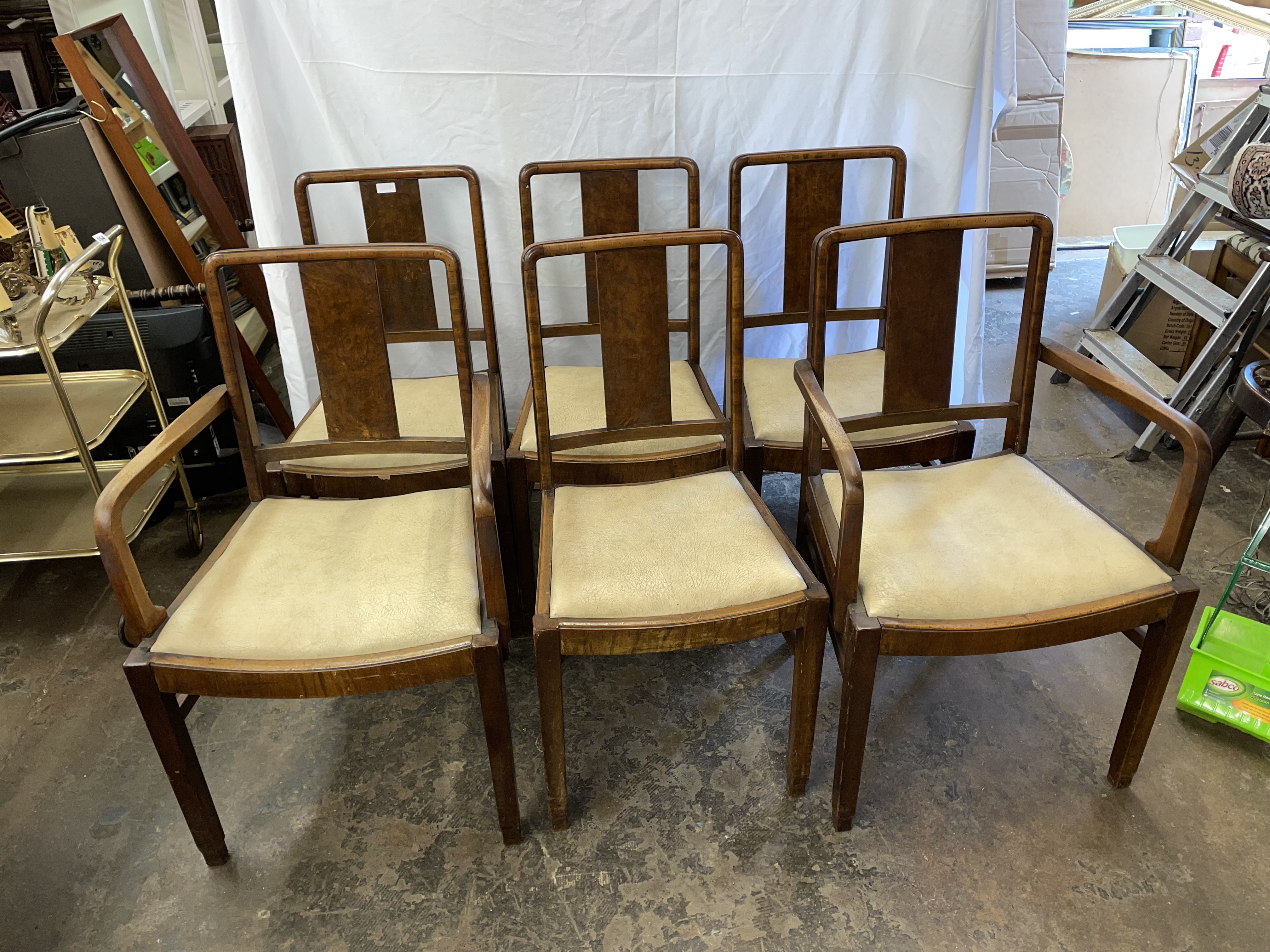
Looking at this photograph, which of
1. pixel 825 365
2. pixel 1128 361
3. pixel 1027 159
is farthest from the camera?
pixel 1027 159

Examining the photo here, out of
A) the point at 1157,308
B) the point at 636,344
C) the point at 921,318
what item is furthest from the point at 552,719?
the point at 1157,308

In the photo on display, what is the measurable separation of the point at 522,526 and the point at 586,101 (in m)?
1.04

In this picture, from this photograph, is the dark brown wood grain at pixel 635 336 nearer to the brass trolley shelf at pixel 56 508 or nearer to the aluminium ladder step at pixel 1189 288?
the brass trolley shelf at pixel 56 508

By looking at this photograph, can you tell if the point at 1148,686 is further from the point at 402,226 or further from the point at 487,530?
the point at 402,226

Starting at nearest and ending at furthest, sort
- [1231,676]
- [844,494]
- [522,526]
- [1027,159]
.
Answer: [844,494], [1231,676], [522,526], [1027,159]

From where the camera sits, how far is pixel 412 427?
6.11 ft

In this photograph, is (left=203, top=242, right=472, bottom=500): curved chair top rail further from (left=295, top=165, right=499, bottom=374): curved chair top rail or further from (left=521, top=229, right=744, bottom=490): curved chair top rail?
(left=295, top=165, right=499, bottom=374): curved chair top rail

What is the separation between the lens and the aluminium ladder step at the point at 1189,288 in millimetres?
2375

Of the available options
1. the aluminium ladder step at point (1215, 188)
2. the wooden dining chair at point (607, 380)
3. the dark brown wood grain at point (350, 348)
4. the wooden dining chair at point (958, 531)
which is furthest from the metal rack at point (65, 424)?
the aluminium ladder step at point (1215, 188)

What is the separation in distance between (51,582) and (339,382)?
3.90 feet

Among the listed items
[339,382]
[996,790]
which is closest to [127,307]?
[339,382]

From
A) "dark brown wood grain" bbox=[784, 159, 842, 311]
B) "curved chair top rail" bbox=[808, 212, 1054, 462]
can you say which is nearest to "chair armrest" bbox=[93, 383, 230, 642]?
"curved chair top rail" bbox=[808, 212, 1054, 462]

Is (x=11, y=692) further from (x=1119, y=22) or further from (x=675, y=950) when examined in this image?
(x=1119, y=22)

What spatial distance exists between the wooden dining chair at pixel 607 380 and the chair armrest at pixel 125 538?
62cm
